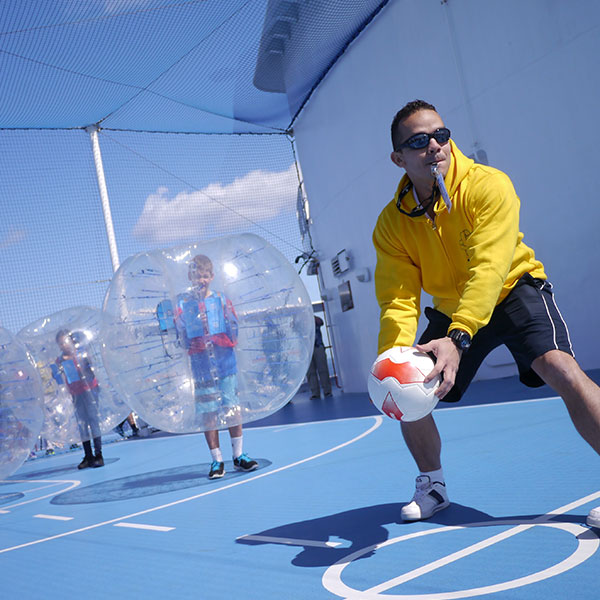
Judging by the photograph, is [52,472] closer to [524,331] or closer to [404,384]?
[404,384]

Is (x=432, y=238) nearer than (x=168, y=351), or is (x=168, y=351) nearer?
(x=432, y=238)

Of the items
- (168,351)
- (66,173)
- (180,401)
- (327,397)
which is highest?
(66,173)

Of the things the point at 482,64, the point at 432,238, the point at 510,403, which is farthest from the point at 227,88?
the point at 432,238

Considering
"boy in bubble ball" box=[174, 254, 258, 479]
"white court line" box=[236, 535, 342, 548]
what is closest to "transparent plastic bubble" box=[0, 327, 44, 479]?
"boy in bubble ball" box=[174, 254, 258, 479]

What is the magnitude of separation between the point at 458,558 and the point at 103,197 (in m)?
10.3

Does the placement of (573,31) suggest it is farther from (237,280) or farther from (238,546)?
(238,546)

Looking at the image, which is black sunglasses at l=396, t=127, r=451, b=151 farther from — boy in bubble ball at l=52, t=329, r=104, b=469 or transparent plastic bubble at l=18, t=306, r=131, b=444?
boy in bubble ball at l=52, t=329, r=104, b=469

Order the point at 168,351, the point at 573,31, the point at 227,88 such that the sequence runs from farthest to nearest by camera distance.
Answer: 1. the point at 227,88
2. the point at 573,31
3. the point at 168,351

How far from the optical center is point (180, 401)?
148 inches

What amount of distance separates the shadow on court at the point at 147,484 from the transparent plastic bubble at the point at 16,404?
56 centimetres

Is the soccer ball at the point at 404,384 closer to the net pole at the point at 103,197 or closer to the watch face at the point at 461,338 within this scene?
the watch face at the point at 461,338

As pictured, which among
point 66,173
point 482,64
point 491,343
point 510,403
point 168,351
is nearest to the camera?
point 491,343

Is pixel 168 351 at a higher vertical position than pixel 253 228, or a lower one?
lower

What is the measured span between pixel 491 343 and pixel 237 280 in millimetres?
1625
